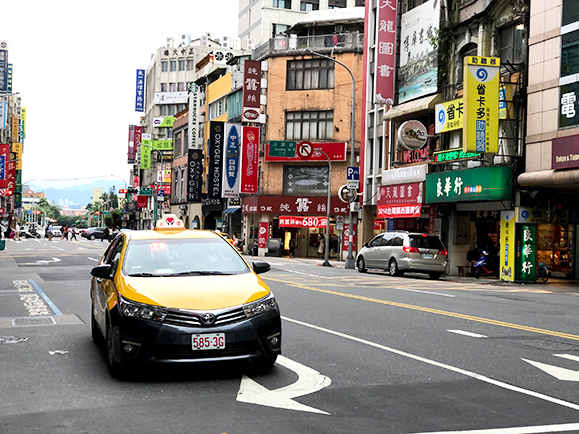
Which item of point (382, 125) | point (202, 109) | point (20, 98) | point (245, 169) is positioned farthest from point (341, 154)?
point (20, 98)

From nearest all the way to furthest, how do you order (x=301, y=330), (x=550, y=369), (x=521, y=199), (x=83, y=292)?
(x=550, y=369) → (x=301, y=330) → (x=83, y=292) → (x=521, y=199)

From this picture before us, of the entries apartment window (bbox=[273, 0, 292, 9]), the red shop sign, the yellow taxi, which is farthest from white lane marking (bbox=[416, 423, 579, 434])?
apartment window (bbox=[273, 0, 292, 9])

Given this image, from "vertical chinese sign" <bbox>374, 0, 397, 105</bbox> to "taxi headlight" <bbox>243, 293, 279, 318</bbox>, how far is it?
102ft

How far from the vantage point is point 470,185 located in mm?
29141

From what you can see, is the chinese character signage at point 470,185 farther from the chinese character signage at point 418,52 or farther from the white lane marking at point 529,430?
the white lane marking at point 529,430

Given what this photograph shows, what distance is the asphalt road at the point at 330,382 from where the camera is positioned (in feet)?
19.8

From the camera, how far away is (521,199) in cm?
2752

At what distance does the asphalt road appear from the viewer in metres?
6.02

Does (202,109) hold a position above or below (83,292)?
above

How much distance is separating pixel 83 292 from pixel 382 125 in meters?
26.7

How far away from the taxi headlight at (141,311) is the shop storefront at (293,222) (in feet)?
146

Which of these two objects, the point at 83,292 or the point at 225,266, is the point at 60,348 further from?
the point at 83,292

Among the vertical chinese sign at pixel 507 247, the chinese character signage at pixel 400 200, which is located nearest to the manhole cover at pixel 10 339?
the vertical chinese sign at pixel 507 247

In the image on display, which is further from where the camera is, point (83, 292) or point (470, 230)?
point (470, 230)
